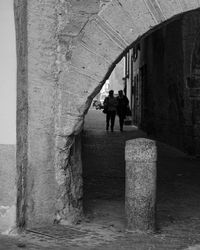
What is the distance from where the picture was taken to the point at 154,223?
5930 mm

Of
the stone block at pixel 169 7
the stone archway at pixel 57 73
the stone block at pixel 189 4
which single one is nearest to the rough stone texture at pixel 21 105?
the stone archway at pixel 57 73

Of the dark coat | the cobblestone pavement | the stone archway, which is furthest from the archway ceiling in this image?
the dark coat

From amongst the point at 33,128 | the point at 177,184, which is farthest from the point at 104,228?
the point at 177,184

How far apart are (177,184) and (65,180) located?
3.51 meters

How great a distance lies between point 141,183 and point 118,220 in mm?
782

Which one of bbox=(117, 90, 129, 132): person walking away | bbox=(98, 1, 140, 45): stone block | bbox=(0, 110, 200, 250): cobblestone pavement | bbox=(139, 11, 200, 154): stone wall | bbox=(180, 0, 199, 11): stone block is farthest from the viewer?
bbox=(117, 90, 129, 132): person walking away

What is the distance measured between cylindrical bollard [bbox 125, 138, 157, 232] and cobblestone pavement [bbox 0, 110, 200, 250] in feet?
0.45

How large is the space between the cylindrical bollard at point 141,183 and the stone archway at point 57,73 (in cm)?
66

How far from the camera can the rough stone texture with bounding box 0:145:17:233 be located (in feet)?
19.0

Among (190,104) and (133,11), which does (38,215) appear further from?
(190,104)

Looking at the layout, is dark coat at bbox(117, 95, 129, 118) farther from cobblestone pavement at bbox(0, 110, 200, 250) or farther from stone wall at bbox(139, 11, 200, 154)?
cobblestone pavement at bbox(0, 110, 200, 250)

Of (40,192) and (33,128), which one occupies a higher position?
(33,128)

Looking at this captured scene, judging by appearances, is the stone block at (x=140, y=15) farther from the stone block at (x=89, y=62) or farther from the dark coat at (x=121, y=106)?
the dark coat at (x=121, y=106)

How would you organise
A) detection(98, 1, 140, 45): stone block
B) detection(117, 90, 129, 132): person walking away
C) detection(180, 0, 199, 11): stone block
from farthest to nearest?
1. detection(117, 90, 129, 132): person walking away
2. detection(98, 1, 140, 45): stone block
3. detection(180, 0, 199, 11): stone block
